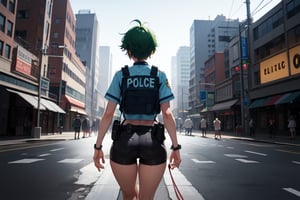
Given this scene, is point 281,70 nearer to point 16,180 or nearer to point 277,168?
point 277,168

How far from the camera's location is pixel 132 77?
2504 millimetres

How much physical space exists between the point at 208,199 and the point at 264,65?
3108 cm

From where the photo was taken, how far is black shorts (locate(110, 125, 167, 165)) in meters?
2.26

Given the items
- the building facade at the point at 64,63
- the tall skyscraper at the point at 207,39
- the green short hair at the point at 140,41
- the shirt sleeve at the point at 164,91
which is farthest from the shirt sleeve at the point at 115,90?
the tall skyscraper at the point at 207,39

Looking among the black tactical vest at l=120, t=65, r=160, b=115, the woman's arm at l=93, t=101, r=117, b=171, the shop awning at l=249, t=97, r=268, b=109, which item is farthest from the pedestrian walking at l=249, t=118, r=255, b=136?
the woman's arm at l=93, t=101, r=117, b=171

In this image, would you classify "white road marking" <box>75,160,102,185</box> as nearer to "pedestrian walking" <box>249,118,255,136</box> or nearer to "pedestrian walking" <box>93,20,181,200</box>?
"pedestrian walking" <box>93,20,181,200</box>

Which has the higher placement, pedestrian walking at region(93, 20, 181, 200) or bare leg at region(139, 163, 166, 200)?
pedestrian walking at region(93, 20, 181, 200)

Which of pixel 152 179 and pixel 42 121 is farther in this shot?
pixel 42 121

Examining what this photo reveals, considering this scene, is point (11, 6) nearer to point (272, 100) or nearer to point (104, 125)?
point (272, 100)

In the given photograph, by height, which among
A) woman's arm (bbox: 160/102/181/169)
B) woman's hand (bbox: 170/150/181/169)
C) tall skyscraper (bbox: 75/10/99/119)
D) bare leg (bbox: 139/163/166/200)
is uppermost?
tall skyscraper (bbox: 75/10/99/119)

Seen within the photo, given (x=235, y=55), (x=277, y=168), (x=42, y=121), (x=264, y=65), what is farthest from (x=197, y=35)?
(x=277, y=168)

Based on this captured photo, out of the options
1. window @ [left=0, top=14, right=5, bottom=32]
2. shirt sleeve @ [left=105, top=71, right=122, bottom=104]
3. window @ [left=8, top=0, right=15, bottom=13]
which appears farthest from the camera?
window @ [left=8, top=0, right=15, bottom=13]

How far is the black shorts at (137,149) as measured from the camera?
89.0 inches

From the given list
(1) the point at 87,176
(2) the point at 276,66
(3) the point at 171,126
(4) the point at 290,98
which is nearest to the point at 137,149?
(3) the point at 171,126
